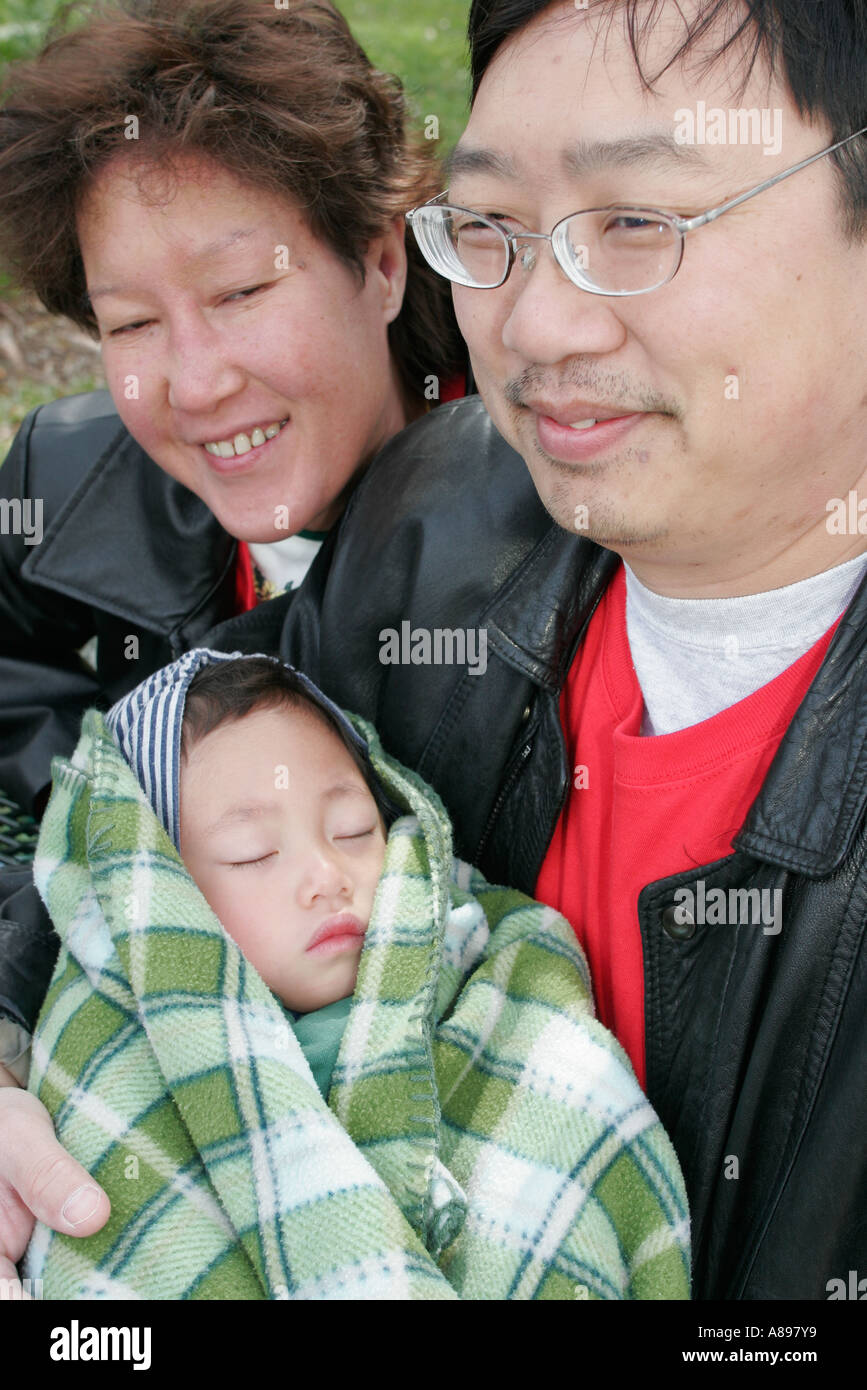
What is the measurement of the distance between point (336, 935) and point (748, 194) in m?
1.24

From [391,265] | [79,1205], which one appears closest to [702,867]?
[79,1205]

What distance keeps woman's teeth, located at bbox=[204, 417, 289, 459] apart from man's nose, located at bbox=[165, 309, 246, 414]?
16cm

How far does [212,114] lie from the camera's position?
7.97 ft

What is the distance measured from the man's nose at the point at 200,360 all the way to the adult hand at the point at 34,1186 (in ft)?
4.26

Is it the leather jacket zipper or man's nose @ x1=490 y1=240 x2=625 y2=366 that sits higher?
man's nose @ x1=490 y1=240 x2=625 y2=366

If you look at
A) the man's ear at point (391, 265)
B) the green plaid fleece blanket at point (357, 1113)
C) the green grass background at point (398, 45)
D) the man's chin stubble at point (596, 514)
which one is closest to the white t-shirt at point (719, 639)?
the man's chin stubble at point (596, 514)

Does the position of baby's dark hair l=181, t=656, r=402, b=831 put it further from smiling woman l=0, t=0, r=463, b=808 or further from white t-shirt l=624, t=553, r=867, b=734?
white t-shirt l=624, t=553, r=867, b=734

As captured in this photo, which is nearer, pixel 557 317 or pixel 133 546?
pixel 557 317

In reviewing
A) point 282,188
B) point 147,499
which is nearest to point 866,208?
point 282,188

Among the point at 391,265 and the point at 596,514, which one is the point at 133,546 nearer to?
the point at 391,265

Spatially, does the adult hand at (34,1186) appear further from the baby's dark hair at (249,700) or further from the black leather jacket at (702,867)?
the baby's dark hair at (249,700)

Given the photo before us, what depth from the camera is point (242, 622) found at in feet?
9.14

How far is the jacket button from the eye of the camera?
6.34 feet

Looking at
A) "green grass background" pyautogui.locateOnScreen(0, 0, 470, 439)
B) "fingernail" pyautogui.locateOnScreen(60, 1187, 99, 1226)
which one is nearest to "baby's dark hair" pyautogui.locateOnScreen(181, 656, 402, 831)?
"fingernail" pyautogui.locateOnScreen(60, 1187, 99, 1226)
